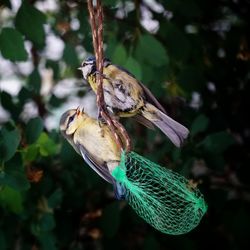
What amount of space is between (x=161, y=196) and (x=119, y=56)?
15.2 inches

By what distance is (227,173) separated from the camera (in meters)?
1.92

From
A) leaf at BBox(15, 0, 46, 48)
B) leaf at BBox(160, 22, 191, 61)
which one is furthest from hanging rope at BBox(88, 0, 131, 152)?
leaf at BBox(160, 22, 191, 61)

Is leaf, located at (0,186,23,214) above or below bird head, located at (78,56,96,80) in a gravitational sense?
below

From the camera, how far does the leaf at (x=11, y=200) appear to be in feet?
3.94

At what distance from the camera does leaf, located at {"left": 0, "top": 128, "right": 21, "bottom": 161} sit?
991 millimetres

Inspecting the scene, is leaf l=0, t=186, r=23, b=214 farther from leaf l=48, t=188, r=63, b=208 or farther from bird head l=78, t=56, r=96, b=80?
bird head l=78, t=56, r=96, b=80

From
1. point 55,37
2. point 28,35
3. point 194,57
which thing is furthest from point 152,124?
point 55,37

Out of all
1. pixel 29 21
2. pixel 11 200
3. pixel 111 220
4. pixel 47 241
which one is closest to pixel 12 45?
pixel 29 21

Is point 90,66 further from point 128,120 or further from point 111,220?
point 111,220

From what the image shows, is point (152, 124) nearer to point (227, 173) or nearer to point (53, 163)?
point (53, 163)

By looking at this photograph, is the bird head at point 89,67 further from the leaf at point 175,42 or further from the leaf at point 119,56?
the leaf at point 175,42

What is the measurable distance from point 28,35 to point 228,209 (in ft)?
2.97

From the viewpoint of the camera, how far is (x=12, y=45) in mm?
1139

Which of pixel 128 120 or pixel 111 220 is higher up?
pixel 128 120
